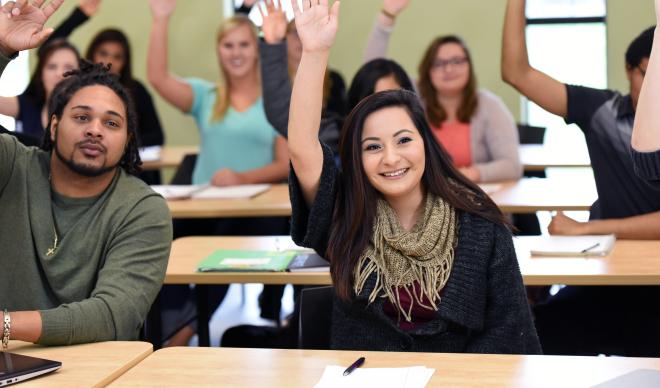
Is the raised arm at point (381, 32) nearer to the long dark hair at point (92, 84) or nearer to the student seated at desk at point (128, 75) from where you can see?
the student seated at desk at point (128, 75)

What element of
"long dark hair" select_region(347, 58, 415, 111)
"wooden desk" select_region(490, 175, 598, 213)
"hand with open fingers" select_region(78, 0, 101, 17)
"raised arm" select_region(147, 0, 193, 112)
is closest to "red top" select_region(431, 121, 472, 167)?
"wooden desk" select_region(490, 175, 598, 213)

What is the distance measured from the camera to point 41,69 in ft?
17.7

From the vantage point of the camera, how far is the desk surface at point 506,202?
156 inches

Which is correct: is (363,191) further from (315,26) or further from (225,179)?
(225,179)

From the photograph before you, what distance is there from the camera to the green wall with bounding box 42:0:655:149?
7574 millimetres

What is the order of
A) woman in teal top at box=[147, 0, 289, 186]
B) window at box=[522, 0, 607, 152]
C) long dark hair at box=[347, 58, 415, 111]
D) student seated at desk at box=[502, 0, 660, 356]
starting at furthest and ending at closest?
window at box=[522, 0, 607, 152]
woman in teal top at box=[147, 0, 289, 186]
long dark hair at box=[347, 58, 415, 111]
student seated at desk at box=[502, 0, 660, 356]

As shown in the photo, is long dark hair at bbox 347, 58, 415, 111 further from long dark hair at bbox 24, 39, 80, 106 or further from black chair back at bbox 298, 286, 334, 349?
long dark hair at bbox 24, 39, 80, 106

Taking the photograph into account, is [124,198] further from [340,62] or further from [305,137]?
[340,62]

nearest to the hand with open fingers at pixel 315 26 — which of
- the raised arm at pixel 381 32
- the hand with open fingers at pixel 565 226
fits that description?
the hand with open fingers at pixel 565 226

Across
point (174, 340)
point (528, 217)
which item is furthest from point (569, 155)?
point (174, 340)

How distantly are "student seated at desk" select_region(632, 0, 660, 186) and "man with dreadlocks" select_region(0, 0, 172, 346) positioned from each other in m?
1.25

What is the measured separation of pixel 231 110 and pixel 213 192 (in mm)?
→ 681

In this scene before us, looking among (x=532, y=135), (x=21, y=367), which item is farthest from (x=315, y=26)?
(x=532, y=135)

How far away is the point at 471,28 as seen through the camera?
7.74 meters
